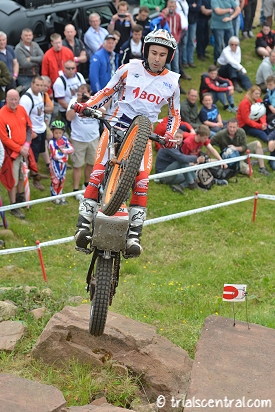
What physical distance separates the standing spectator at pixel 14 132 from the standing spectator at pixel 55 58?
2405mm

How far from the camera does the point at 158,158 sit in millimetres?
12859

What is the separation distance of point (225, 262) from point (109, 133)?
4222 mm

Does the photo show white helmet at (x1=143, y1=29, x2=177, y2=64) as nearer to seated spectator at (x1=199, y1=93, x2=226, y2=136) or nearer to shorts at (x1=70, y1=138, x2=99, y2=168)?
shorts at (x1=70, y1=138, x2=99, y2=168)

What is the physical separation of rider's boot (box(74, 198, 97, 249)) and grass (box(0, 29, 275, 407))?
1.32 m

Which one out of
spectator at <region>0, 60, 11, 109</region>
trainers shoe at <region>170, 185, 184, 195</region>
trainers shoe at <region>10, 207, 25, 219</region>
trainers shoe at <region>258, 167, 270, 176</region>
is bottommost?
trainers shoe at <region>258, 167, 270, 176</region>

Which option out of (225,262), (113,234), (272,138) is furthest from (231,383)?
(272,138)

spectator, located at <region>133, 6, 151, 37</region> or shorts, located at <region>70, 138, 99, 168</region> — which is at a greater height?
spectator, located at <region>133, 6, 151, 37</region>

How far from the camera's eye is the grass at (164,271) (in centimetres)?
710

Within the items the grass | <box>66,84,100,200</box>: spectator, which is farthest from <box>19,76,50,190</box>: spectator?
the grass

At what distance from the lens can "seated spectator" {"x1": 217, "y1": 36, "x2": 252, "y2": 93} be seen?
57.6 ft

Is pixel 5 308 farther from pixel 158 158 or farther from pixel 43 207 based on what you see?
pixel 158 158

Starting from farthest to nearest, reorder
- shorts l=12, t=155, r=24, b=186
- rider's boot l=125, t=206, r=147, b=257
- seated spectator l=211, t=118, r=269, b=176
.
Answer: seated spectator l=211, t=118, r=269, b=176 < shorts l=12, t=155, r=24, b=186 < rider's boot l=125, t=206, r=147, b=257

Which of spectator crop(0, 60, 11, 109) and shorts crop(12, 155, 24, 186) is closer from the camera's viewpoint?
shorts crop(12, 155, 24, 186)

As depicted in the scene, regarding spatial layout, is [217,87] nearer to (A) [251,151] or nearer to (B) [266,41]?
(A) [251,151]
